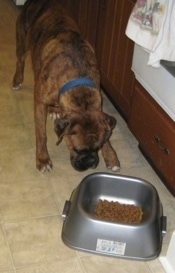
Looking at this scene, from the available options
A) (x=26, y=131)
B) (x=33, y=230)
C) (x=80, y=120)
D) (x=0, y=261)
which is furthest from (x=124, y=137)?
(x=0, y=261)

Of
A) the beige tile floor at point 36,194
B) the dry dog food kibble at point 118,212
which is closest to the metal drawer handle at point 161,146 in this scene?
the beige tile floor at point 36,194

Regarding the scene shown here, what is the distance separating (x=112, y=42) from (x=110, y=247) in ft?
4.43

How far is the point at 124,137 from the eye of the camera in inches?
115

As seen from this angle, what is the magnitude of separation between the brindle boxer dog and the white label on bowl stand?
0.41 metres

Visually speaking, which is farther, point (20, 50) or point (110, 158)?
point (20, 50)

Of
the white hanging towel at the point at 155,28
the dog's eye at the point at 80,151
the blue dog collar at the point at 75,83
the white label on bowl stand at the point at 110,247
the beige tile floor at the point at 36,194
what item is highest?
the white hanging towel at the point at 155,28

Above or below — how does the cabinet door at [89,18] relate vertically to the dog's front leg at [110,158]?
above

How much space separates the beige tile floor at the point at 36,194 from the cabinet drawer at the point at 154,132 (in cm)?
12

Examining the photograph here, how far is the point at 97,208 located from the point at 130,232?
27 centimetres

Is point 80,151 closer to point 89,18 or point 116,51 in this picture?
point 116,51

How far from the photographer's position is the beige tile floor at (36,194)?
203cm

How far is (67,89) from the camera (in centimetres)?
227

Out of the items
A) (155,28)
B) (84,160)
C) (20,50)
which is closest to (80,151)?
(84,160)

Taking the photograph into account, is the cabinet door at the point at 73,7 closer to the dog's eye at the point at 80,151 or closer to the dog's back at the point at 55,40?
the dog's back at the point at 55,40
